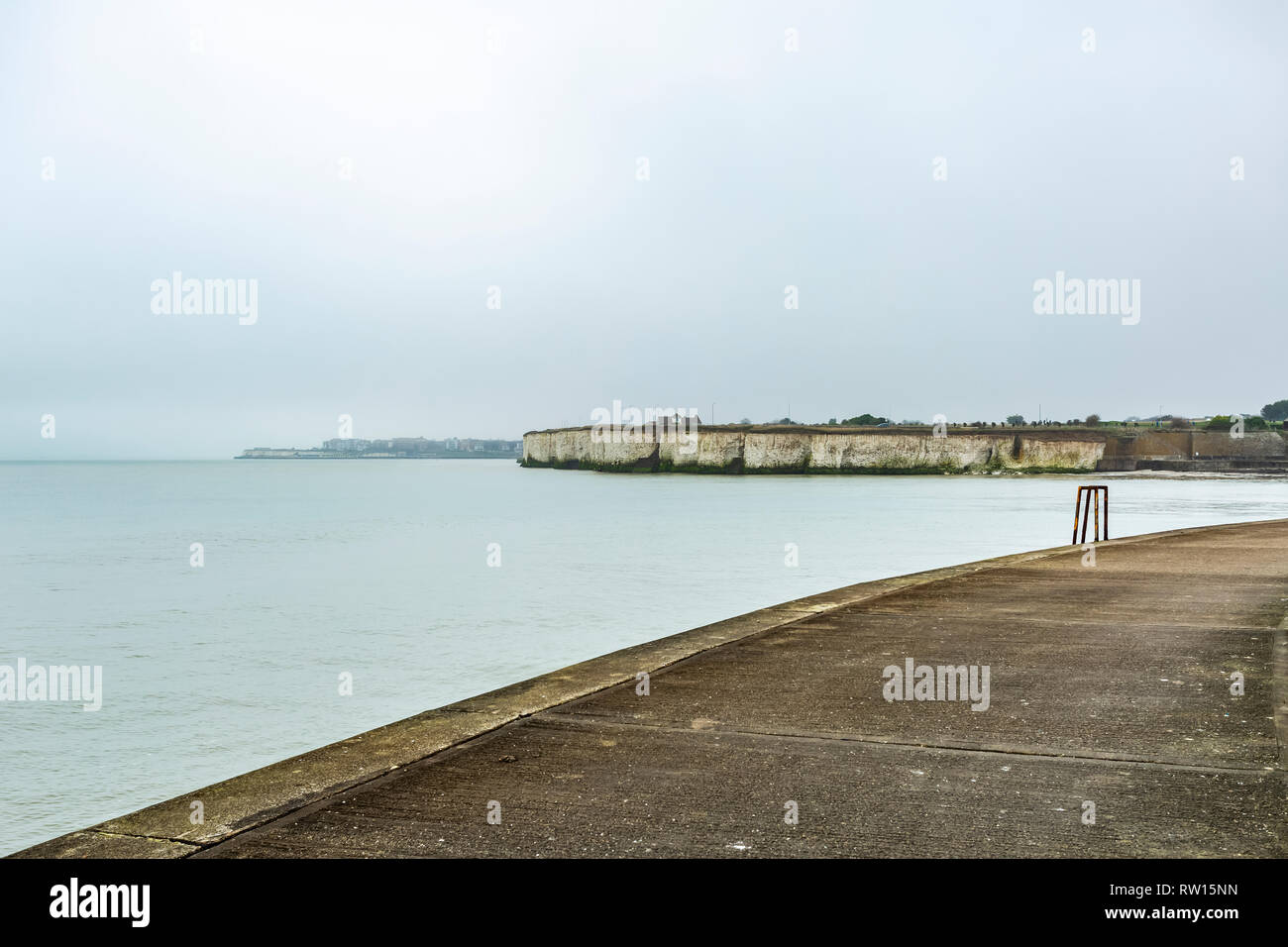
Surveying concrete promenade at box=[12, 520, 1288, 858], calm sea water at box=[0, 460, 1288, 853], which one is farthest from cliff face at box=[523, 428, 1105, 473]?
concrete promenade at box=[12, 520, 1288, 858]

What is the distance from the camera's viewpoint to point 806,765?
16.6 ft

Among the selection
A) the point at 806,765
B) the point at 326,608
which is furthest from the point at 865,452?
the point at 806,765

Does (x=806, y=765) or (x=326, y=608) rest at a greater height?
(x=806, y=765)

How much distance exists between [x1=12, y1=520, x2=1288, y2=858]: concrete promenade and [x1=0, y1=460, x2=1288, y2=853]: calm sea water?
311cm

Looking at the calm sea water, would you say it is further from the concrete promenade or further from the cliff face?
the cliff face

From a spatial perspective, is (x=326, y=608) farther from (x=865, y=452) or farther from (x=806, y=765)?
(x=865, y=452)

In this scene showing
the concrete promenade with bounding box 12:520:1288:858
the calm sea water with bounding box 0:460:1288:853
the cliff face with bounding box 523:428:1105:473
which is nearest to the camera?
the concrete promenade with bounding box 12:520:1288:858

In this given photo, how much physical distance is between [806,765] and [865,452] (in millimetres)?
144464

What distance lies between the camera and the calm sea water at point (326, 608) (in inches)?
347

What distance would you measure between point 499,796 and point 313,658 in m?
9.38

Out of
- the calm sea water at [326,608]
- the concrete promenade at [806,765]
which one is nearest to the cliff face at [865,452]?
the calm sea water at [326,608]

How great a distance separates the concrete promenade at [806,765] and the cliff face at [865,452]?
137 meters

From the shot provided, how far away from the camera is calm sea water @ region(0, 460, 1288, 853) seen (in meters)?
8.80

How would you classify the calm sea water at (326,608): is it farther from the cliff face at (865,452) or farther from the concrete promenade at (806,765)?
the cliff face at (865,452)
